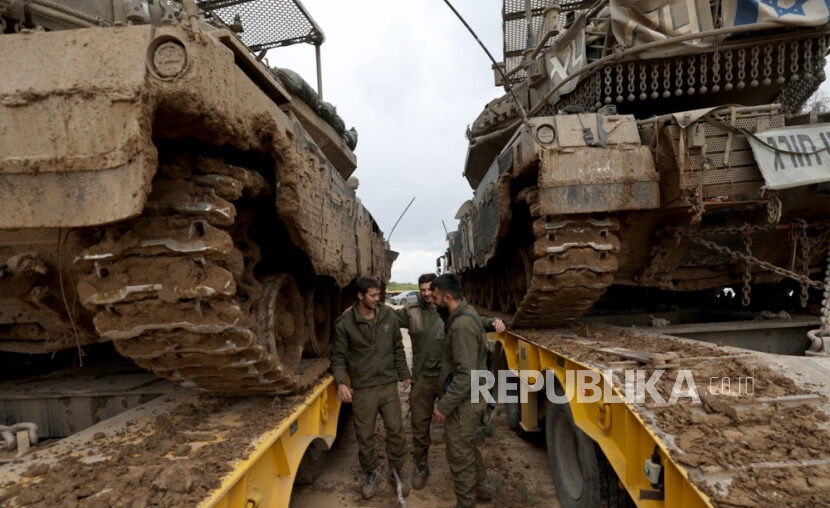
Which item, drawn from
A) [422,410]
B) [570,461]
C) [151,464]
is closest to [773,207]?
[570,461]

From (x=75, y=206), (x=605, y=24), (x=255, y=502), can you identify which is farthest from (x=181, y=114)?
(x=605, y=24)

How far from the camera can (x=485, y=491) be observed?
3.58 metres

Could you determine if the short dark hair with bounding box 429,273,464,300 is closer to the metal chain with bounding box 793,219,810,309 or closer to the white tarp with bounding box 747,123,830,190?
the white tarp with bounding box 747,123,830,190

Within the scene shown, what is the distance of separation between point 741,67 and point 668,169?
2.12m

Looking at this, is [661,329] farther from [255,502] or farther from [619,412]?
[255,502]

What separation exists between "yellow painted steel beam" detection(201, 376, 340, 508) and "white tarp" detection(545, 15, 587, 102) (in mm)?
4554

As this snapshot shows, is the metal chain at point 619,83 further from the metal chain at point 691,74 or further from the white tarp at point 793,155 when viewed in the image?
the white tarp at point 793,155

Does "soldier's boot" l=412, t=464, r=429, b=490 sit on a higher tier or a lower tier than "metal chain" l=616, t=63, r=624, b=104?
lower

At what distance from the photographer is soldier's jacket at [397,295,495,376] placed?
4.04m

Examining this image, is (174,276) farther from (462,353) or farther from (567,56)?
(567,56)

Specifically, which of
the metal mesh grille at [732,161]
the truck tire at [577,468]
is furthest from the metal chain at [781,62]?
the truck tire at [577,468]

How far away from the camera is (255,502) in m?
2.36

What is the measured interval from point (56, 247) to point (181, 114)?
121 cm

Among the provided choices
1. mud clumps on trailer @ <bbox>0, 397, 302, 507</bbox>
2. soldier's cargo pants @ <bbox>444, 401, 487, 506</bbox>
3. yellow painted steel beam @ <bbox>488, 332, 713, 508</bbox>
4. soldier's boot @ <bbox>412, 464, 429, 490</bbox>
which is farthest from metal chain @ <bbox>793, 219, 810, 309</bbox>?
mud clumps on trailer @ <bbox>0, 397, 302, 507</bbox>
